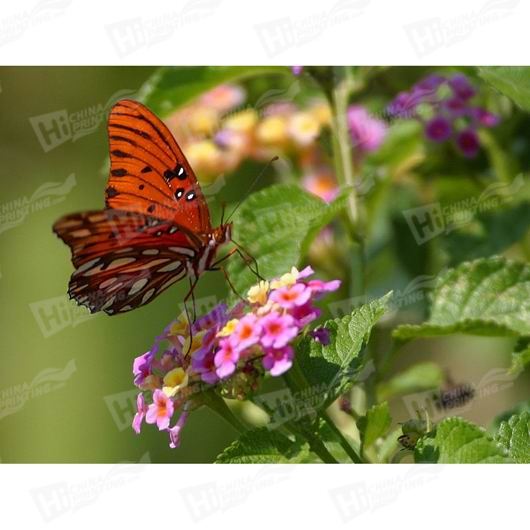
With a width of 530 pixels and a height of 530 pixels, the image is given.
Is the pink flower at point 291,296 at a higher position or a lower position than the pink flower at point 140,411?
higher

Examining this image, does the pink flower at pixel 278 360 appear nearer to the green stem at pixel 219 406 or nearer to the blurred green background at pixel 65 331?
the green stem at pixel 219 406

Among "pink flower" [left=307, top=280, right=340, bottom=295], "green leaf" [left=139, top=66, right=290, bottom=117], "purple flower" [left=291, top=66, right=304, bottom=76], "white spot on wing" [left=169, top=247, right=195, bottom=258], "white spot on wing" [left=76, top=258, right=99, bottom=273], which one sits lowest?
"pink flower" [left=307, top=280, right=340, bottom=295]

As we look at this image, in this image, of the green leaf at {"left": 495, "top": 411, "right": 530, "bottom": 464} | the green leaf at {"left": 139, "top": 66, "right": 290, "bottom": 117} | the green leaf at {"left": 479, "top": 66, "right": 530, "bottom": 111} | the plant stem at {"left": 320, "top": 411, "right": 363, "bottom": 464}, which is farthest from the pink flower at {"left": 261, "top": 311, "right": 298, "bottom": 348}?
the green leaf at {"left": 139, "top": 66, "right": 290, "bottom": 117}

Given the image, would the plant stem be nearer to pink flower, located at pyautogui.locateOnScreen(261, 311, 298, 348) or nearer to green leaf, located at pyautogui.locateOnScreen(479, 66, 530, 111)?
pink flower, located at pyautogui.locateOnScreen(261, 311, 298, 348)

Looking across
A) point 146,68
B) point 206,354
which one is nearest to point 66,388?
point 146,68

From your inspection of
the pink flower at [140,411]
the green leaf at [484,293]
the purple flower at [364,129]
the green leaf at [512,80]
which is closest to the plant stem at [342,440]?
the pink flower at [140,411]

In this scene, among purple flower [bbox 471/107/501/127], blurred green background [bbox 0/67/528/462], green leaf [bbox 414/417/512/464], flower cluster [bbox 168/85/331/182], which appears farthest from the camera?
blurred green background [bbox 0/67/528/462]

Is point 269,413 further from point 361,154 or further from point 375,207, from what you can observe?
point 361,154
